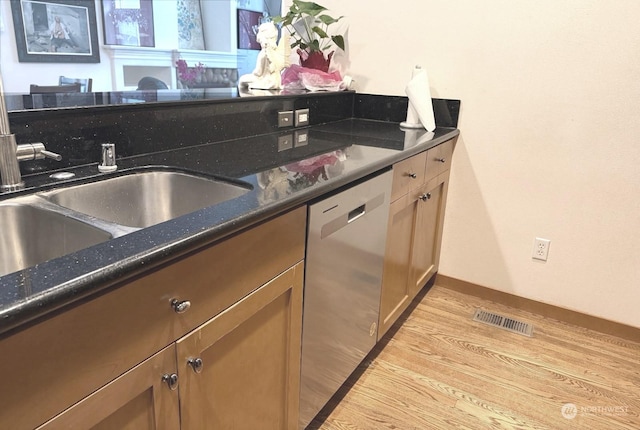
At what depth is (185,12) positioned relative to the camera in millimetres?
5805

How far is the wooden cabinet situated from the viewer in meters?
1.97

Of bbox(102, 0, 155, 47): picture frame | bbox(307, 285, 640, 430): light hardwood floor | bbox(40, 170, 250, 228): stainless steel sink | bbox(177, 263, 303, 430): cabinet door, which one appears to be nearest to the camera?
bbox(177, 263, 303, 430): cabinet door

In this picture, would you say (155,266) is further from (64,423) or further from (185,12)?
(185,12)

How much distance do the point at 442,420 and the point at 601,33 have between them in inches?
68.7

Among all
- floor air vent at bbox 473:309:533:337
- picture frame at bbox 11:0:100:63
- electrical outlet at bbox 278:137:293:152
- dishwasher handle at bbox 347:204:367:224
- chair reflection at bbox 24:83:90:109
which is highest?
picture frame at bbox 11:0:100:63

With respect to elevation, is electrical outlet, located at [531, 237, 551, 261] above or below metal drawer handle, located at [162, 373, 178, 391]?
below

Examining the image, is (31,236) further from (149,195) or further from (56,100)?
(56,100)

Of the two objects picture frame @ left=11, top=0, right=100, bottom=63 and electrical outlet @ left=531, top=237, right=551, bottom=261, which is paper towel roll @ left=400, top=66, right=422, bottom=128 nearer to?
A: electrical outlet @ left=531, top=237, right=551, bottom=261

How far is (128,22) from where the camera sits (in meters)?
5.32

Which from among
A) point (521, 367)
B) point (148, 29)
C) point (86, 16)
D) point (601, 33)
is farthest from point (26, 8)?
point (521, 367)

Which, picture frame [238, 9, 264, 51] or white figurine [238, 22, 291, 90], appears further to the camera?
Answer: picture frame [238, 9, 264, 51]

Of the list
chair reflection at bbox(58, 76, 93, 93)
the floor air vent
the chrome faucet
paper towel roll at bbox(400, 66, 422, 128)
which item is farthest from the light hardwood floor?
chair reflection at bbox(58, 76, 93, 93)

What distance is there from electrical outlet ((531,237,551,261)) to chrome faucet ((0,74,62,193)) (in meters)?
2.17

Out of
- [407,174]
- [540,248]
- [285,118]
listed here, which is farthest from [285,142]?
[540,248]
